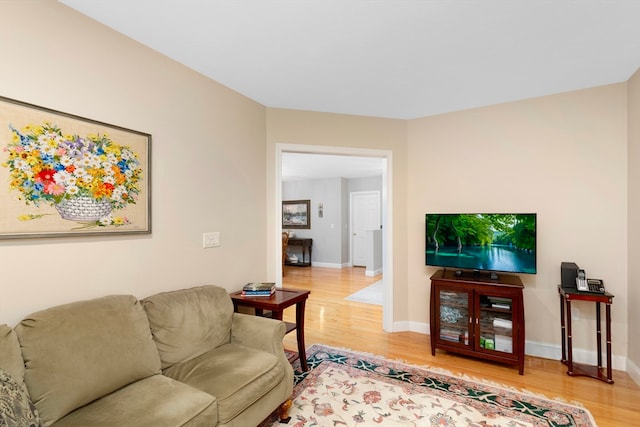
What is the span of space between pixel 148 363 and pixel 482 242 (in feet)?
9.30

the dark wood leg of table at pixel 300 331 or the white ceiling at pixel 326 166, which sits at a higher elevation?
the white ceiling at pixel 326 166

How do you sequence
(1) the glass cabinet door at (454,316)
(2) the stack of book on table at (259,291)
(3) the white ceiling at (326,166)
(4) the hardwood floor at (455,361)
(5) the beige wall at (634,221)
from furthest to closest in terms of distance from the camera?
(3) the white ceiling at (326,166) → (1) the glass cabinet door at (454,316) → (2) the stack of book on table at (259,291) → (5) the beige wall at (634,221) → (4) the hardwood floor at (455,361)

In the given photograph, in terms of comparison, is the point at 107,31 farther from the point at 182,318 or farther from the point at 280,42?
the point at 182,318

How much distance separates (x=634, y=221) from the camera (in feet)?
8.28

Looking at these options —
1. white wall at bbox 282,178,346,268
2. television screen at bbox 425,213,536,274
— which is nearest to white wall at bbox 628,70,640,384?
television screen at bbox 425,213,536,274

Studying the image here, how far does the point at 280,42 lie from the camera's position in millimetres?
2059

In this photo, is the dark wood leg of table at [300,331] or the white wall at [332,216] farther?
the white wall at [332,216]

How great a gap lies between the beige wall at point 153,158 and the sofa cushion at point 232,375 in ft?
2.08

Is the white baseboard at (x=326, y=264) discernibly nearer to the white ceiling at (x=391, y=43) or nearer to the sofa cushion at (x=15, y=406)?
the white ceiling at (x=391, y=43)

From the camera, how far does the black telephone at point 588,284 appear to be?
2.51 m

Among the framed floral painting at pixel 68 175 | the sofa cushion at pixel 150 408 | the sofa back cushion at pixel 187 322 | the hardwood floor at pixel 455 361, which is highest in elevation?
the framed floral painting at pixel 68 175

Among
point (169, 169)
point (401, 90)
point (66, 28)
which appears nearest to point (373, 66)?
point (401, 90)

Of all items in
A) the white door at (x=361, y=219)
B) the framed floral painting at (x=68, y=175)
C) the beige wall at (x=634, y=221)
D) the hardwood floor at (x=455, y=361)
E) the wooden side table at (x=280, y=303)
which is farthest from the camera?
the white door at (x=361, y=219)

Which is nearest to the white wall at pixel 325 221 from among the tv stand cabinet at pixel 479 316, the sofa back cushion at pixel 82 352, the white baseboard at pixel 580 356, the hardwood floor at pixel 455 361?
the hardwood floor at pixel 455 361
